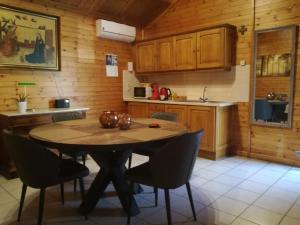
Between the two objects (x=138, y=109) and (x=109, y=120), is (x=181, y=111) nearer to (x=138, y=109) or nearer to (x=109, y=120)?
(x=138, y=109)

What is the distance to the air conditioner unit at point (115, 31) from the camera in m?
4.53

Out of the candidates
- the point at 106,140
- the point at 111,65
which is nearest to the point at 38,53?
the point at 111,65

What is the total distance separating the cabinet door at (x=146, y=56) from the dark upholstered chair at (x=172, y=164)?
316 centimetres

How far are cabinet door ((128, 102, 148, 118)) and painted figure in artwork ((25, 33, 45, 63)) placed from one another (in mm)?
1865

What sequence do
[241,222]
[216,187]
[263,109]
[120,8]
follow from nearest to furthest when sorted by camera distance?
[241,222] → [216,187] → [263,109] → [120,8]

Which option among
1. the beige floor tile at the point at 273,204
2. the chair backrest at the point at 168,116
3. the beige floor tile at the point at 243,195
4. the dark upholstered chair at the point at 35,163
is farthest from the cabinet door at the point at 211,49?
the dark upholstered chair at the point at 35,163

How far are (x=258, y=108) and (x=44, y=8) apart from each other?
3.62 m

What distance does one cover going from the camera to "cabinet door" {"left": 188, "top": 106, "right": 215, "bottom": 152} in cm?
393

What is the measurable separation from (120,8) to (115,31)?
1.48 feet

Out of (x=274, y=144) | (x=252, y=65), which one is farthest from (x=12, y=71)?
(x=274, y=144)

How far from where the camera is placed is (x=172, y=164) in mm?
1903

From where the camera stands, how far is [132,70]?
531cm

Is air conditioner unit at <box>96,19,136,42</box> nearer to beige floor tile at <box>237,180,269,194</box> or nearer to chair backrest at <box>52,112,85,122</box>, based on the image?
chair backrest at <box>52,112,85,122</box>

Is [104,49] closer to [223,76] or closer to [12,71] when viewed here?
[12,71]
